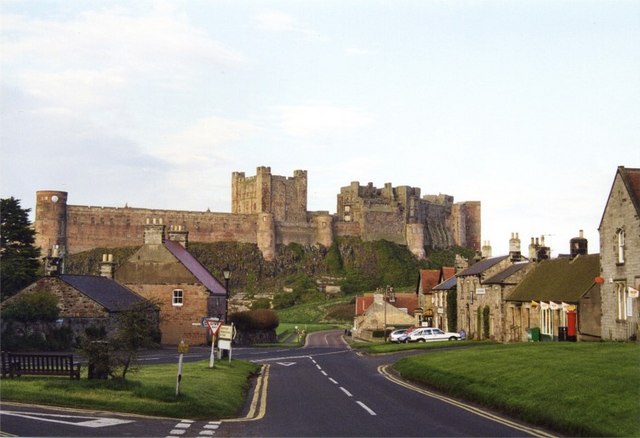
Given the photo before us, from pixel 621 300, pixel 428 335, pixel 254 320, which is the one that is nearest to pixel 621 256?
pixel 621 300

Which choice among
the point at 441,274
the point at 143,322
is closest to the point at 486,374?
the point at 143,322

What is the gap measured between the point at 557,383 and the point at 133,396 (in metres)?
10.1

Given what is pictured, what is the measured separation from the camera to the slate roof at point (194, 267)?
65062mm

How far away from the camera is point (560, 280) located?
49.5m

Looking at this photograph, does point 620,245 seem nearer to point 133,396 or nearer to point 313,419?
Result: point 313,419

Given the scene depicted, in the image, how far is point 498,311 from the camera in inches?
2210

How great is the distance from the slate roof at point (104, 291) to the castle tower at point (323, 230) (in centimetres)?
10788

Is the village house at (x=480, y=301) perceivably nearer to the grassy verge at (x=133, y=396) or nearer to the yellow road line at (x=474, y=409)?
the yellow road line at (x=474, y=409)

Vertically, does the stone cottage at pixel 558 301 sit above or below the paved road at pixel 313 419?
above

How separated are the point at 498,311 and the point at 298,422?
38.4 metres

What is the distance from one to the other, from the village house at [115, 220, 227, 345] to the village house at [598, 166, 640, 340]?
3136 cm

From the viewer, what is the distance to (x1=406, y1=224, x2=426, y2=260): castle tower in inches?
6860

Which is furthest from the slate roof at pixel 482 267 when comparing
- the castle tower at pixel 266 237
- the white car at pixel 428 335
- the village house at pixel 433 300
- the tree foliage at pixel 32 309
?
the castle tower at pixel 266 237

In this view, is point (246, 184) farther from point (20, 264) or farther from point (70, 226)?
point (20, 264)
